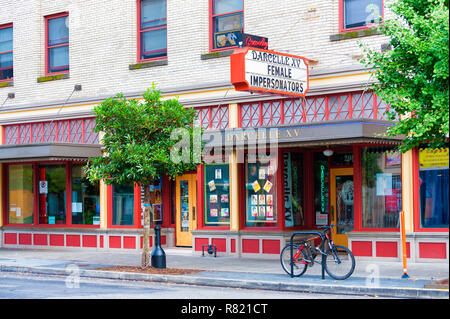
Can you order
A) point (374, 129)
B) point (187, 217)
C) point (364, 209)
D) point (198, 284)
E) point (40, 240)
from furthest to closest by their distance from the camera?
point (40, 240), point (187, 217), point (364, 209), point (374, 129), point (198, 284)

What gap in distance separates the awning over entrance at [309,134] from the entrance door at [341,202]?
6.99 feet

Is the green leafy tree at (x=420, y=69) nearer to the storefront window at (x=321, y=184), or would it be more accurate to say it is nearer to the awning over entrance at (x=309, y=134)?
the awning over entrance at (x=309, y=134)

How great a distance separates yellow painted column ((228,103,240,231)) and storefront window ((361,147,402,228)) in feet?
11.3

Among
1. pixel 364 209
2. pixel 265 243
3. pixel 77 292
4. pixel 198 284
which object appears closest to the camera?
pixel 77 292

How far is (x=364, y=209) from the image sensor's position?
16.2m

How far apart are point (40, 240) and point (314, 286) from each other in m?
12.2

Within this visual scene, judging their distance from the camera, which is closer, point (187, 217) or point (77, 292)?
point (77, 292)

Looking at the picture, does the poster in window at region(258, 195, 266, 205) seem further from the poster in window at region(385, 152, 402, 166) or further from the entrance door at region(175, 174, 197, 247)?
the poster in window at region(385, 152, 402, 166)

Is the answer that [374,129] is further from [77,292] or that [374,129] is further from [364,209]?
[77,292]

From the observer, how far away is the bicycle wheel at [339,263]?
42.1 ft

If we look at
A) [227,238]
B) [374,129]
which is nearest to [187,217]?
[227,238]

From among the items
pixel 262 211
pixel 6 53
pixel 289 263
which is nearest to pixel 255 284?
pixel 289 263

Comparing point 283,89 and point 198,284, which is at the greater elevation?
point 283,89

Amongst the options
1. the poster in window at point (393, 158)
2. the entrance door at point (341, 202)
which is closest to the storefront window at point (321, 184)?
the entrance door at point (341, 202)
